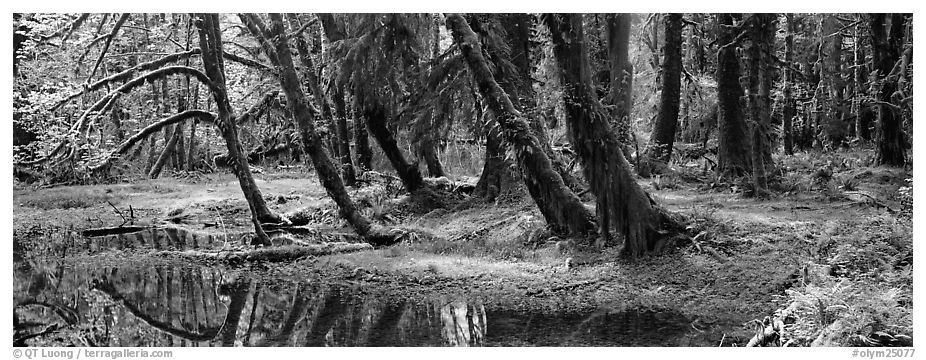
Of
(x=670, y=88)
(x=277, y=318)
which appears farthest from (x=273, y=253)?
(x=670, y=88)

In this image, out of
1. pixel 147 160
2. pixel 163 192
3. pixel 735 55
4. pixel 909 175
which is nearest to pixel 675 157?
pixel 735 55

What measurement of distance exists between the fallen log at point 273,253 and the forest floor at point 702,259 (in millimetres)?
317

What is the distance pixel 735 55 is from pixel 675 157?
4.38 metres

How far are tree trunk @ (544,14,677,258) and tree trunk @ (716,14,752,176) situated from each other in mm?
4205

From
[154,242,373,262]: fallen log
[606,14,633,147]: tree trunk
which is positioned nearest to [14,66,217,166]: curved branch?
[154,242,373,262]: fallen log

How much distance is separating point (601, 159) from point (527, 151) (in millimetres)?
1253

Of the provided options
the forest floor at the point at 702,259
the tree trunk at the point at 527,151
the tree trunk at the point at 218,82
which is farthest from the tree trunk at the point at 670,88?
the tree trunk at the point at 218,82

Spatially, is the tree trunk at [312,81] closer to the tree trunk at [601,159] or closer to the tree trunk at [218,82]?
the tree trunk at [218,82]

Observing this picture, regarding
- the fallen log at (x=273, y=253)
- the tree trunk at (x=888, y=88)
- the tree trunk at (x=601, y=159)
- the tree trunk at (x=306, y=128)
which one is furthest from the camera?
the tree trunk at (x=888, y=88)

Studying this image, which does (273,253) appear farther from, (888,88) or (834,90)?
(834,90)

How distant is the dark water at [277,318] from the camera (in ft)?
25.4

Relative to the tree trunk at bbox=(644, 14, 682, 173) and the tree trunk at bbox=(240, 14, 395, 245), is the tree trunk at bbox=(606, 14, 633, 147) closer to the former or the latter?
the tree trunk at bbox=(644, 14, 682, 173)

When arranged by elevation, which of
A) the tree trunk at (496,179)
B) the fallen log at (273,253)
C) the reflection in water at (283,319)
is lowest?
the reflection in water at (283,319)

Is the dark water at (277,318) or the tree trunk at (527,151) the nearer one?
the dark water at (277,318)
